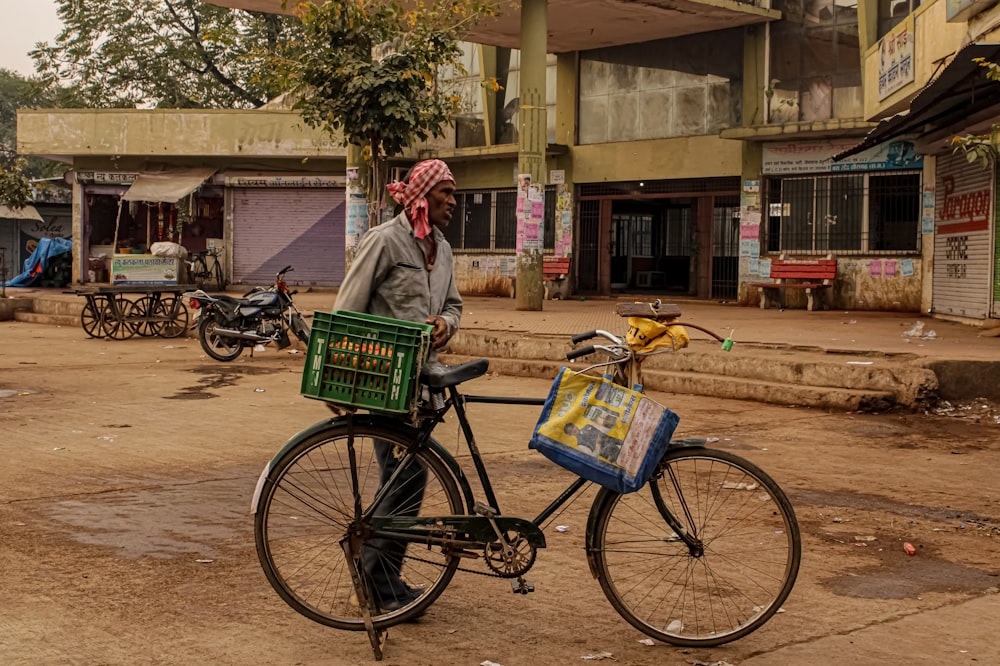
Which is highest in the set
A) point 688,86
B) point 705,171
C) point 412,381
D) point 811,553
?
point 688,86

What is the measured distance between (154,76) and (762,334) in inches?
1126

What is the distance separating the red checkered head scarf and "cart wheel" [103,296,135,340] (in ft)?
44.2

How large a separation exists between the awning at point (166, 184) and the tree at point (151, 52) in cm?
725

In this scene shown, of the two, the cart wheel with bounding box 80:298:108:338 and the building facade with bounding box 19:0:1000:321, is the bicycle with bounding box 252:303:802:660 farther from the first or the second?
the cart wheel with bounding box 80:298:108:338

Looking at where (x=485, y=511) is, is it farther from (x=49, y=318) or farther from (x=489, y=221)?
(x=489, y=221)

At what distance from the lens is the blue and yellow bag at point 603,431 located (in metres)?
3.65

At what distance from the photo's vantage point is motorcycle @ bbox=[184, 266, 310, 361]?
13.8 metres

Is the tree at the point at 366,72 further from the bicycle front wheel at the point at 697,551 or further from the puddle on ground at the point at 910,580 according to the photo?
the bicycle front wheel at the point at 697,551

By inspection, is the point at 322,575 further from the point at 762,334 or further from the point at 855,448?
the point at 762,334

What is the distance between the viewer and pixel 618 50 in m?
23.8

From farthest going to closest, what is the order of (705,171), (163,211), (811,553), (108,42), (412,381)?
(108,42)
(163,211)
(705,171)
(811,553)
(412,381)

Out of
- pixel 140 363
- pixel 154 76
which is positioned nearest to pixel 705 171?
pixel 140 363

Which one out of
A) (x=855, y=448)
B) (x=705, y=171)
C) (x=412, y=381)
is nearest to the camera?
(x=412, y=381)

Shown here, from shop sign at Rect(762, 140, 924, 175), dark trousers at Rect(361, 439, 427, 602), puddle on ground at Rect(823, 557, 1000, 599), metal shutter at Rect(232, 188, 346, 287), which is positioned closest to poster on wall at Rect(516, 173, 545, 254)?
shop sign at Rect(762, 140, 924, 175)
